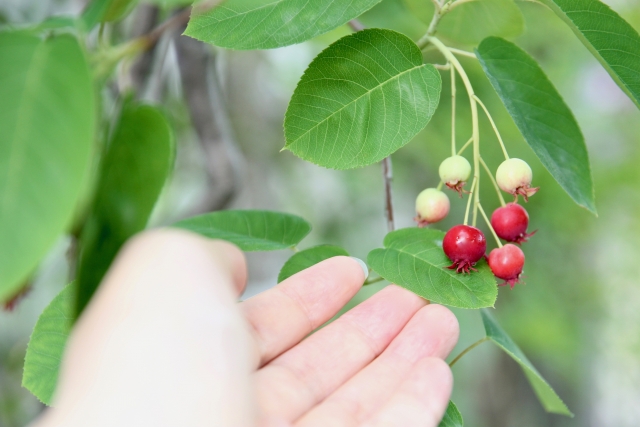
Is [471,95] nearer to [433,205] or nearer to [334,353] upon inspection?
[433,205]

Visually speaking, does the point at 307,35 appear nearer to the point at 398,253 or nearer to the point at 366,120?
the point at 366,120

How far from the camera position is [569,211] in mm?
1906

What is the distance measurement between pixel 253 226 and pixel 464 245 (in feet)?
1.13

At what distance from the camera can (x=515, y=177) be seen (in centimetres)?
64

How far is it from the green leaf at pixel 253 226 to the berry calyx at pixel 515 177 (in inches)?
11.8

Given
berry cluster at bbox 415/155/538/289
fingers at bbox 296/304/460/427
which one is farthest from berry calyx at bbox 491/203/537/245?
fingers at bbox 296/304/460/427

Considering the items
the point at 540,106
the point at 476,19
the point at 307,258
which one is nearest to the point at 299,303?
the point at 307,258

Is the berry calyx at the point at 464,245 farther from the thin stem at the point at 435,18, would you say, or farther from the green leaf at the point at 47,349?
the green leaf at the point at 47,349

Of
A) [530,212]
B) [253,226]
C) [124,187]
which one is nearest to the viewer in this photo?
[124,187]

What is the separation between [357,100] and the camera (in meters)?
0.63

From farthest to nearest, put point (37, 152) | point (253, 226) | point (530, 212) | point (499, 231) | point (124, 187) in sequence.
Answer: point (530, 212) → point (253, 226) → point (499, 231) → point (124, 187) → point (37, 152)

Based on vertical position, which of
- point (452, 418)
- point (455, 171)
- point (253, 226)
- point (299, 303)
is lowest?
point (452, 418)

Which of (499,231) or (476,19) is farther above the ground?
(476,19)

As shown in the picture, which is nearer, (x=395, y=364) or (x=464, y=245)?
(x=464, y=245)
